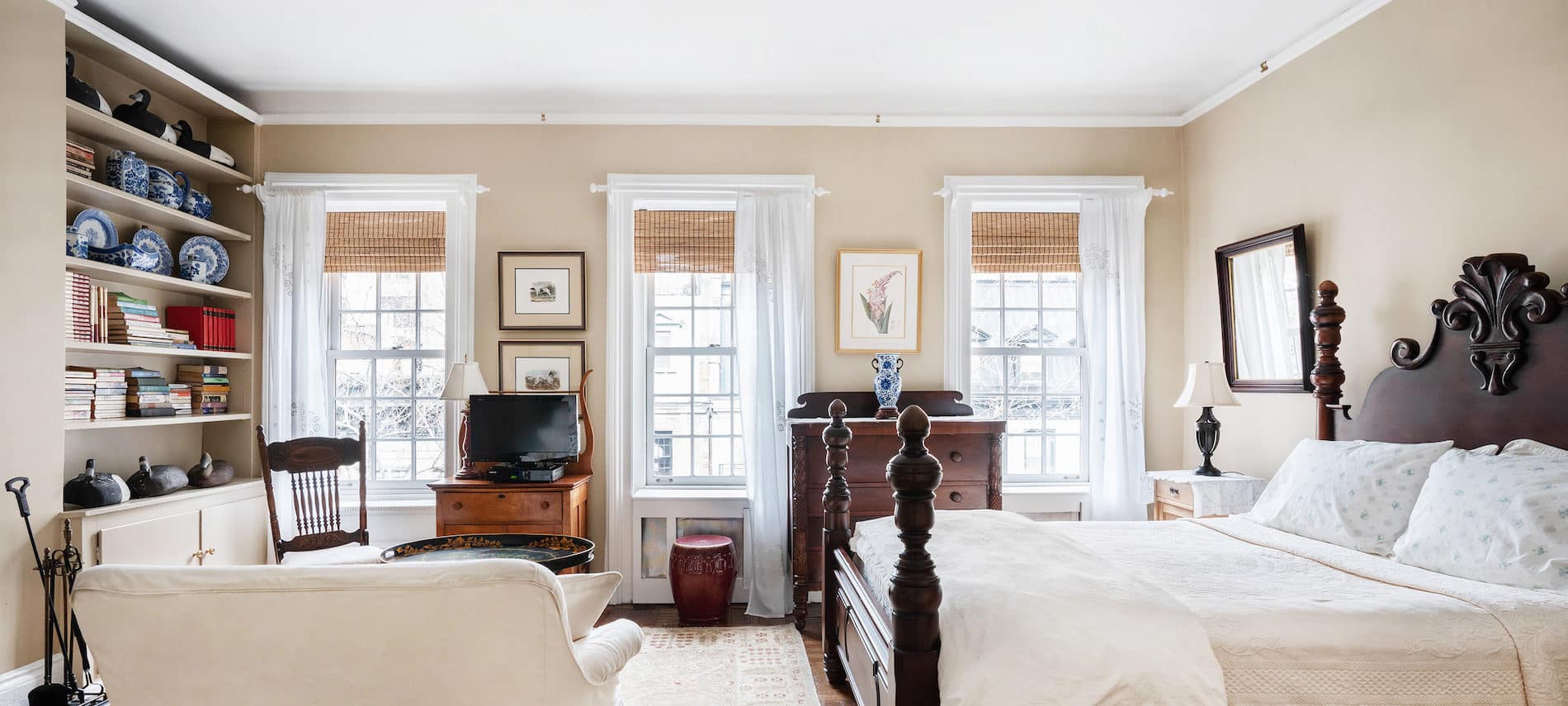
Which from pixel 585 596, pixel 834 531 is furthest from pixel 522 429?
pixel 585 596

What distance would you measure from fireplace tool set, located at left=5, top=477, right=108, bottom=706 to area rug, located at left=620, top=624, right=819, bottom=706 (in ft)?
6.31

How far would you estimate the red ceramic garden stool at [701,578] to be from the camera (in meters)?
3.93

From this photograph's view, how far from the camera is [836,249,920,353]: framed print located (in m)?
4.46

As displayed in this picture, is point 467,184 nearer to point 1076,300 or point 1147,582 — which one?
point 1076,300

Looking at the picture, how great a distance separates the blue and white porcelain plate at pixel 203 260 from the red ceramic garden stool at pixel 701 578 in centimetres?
291

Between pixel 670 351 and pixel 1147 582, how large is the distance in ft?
10.4

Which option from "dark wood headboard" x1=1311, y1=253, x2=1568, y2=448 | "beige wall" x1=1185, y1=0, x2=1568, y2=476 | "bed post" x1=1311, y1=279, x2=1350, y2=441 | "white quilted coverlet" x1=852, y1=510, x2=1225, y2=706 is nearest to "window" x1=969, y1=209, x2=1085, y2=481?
"beige wall" x1=1185, y1=0, x2=1568, y2=476

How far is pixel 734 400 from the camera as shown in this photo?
466cm

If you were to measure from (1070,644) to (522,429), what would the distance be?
321cm

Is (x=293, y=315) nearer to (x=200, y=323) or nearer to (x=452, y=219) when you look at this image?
(x=200, y=323)

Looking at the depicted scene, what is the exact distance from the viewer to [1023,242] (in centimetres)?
459

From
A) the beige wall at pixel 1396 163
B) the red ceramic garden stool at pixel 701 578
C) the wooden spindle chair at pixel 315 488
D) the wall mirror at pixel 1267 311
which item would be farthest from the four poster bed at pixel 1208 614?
the wooden spindle chair at pixel 315 488

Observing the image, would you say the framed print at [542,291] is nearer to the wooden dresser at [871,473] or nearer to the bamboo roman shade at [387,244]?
the bamboo roman shade at [387,244]

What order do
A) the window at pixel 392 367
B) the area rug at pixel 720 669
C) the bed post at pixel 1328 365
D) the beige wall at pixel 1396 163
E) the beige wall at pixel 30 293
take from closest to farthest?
the beige wall at pixel 1396 163 < the beige wall at pixel 30 293 < the area rug at pixel 720 669 < the bed post at pixel 1328 365 < the window at pixel 392 367
